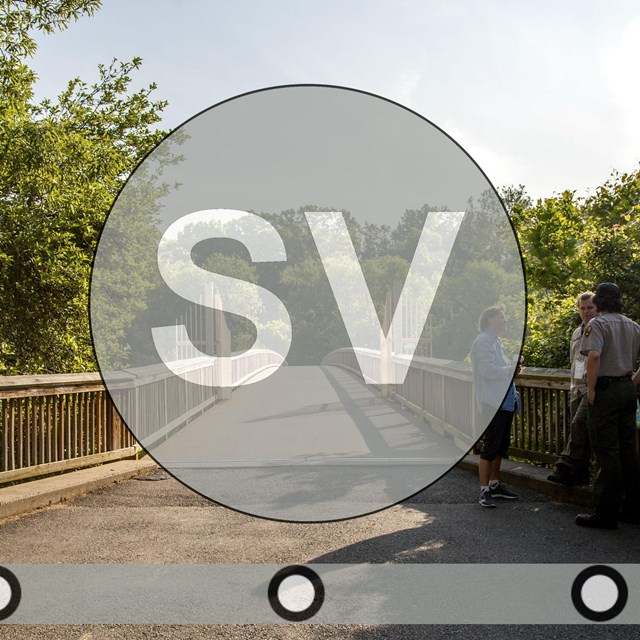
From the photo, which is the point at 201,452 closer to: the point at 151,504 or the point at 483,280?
the point at 483,280

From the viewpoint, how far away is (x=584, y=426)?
639 cm

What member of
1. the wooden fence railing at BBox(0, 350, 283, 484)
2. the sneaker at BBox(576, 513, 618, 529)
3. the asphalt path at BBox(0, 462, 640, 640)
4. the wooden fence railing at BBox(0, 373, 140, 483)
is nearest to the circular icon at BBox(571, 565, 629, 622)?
the asphalt path at BBox(0, 462, 640, 640)

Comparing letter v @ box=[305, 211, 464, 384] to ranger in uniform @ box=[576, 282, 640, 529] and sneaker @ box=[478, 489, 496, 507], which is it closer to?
ranger in uniform @ box=[576, 282, 640, 529]

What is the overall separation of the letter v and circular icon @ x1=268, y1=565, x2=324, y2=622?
201 cm

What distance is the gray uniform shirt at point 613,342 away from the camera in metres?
5.50

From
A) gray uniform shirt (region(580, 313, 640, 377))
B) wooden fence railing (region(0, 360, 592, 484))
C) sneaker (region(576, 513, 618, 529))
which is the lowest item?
sneaker (region(576, 513, 618, 529))

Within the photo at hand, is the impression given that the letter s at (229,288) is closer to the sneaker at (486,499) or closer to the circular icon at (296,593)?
the circular icon at (296,593)

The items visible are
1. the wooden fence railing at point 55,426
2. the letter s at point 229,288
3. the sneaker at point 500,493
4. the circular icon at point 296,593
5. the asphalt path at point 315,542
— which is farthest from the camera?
the wooden fence railing at point 55,426

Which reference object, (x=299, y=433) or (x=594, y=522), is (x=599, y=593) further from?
(x=299, y=433)

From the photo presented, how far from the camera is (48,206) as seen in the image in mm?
8203

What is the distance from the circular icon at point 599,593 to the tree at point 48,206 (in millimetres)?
6179

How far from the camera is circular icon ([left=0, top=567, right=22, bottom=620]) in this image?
3.86 meters

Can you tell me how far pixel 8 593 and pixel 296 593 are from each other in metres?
1.64

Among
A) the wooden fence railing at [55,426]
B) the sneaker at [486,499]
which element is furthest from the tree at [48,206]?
the sneaker at [486,499]
